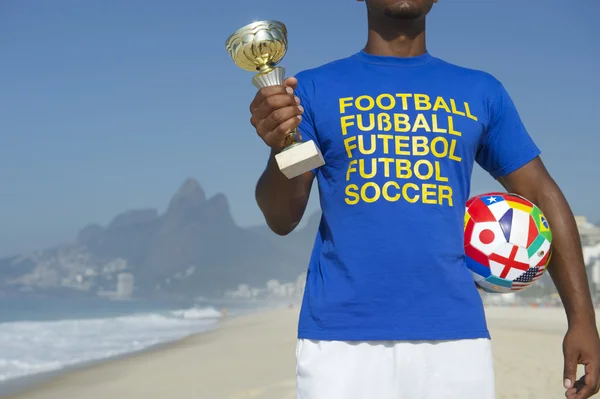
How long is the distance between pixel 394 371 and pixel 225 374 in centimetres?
1132

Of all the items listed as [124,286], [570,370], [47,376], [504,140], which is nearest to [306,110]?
[504,140]

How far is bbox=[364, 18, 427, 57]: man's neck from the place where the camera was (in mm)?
2352

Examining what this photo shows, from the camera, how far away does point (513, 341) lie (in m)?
18.3

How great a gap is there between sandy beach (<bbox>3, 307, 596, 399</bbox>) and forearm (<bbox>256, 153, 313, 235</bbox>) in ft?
24.8

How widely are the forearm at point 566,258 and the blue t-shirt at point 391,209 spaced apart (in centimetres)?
35

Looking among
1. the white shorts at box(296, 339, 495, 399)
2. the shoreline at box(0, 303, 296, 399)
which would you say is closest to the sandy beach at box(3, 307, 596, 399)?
the shoreline at box(0, 303, 296, 399)

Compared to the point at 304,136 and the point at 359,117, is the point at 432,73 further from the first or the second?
the point at 304,136

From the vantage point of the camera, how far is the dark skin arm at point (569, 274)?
2.17 m

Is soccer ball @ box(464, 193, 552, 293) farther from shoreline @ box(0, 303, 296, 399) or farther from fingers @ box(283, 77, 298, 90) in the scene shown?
shoreline @ box(0, 303, 296, 399)

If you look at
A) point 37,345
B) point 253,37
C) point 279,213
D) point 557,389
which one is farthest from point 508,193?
point 37,345

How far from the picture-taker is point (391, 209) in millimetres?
2037

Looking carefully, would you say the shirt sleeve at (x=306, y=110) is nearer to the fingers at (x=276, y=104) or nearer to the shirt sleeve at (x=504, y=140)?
the fingers at (x=276, y=104)

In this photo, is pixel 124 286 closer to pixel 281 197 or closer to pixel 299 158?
pixel 281 197

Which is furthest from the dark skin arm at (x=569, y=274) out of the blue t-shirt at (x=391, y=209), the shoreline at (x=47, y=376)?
the shoreline at (x=47, y=376)
